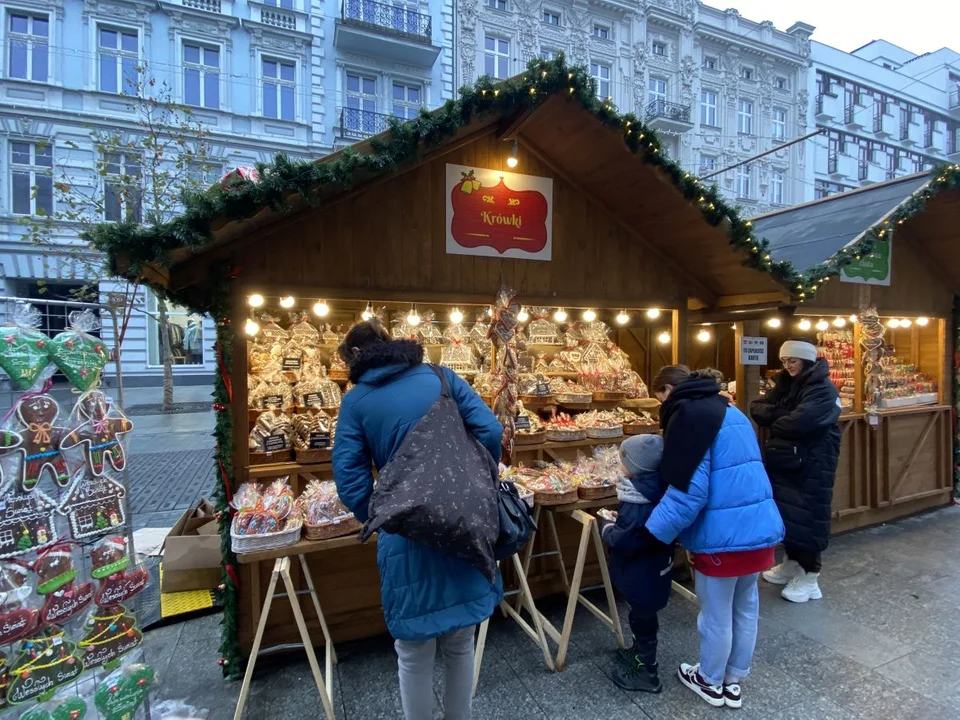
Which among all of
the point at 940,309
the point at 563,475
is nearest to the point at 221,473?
the point at 563,475

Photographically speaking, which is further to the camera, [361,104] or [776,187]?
[776,187]

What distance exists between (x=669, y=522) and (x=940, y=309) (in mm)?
5648

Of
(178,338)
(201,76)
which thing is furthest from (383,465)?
(201,76)

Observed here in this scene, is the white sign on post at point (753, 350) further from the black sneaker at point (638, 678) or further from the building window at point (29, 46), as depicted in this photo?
the building window at point (29, 46)

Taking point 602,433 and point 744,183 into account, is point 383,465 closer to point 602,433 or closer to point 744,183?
point 602,433

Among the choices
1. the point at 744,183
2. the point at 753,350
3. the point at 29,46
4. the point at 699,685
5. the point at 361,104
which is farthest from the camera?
the point at 744,183

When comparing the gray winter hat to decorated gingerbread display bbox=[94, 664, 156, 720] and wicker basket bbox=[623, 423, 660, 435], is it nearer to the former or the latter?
wicker basket bbox=[623, 423, 660, 435]

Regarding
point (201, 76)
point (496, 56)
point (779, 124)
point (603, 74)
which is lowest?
point (201, 76)

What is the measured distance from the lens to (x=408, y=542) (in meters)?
1.88

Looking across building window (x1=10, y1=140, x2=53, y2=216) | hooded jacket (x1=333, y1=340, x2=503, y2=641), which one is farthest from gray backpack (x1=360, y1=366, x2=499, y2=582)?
building window (x1=10, y1=140, x2=53, y2=216)

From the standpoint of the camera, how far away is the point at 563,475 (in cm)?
335

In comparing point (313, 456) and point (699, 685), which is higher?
point (313, 456)

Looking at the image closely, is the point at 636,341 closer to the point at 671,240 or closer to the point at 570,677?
the point at 671,240

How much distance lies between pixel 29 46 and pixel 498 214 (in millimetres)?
18074
